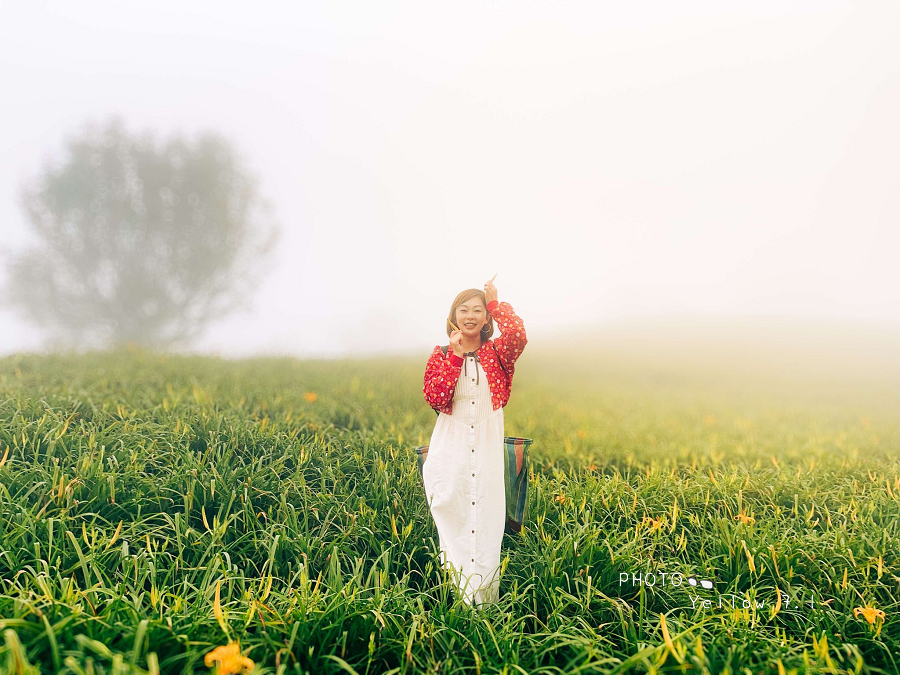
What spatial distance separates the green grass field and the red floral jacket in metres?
0.83

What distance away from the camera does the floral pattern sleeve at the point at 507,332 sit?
2631 millimetres

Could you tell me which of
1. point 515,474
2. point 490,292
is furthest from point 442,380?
point 515,474

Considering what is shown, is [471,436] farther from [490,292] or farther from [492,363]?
[490,292]

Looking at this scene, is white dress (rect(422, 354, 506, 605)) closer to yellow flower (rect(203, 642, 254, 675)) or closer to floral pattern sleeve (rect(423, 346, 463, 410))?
floral pattern sleeve (rect(423, 346, 463, 410))

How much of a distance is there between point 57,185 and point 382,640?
14.4 m

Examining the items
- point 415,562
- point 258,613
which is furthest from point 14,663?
point 415,562

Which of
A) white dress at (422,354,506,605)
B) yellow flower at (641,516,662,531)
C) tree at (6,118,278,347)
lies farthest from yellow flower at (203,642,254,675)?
tree at (6,118,278,347)

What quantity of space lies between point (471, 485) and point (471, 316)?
0.86 metres

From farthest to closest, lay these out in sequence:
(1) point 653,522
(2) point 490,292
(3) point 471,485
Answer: (1) point 653,522
(2) point 490,292
(3) point 471,485

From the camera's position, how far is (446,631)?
207cm

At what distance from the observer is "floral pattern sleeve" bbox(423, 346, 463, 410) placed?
2588 millimetres

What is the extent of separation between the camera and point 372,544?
279 centimetres

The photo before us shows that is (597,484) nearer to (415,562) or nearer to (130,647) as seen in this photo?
(415,562)

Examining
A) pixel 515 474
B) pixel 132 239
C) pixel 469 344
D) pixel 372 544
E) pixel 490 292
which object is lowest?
pixel 372 544
